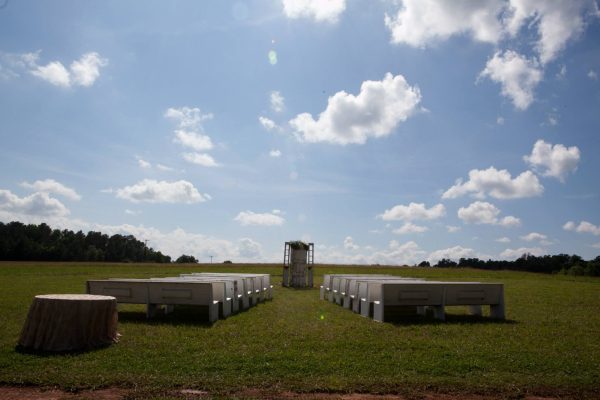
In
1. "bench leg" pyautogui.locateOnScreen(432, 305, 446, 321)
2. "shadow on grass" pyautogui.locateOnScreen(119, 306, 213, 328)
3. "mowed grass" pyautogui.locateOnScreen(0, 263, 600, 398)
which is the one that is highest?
"bench leg" pyautogui.locateOnScreen(432, 305, 446, 321)

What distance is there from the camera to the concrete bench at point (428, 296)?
10633 mm

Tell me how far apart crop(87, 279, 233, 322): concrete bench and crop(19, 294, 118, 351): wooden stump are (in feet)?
9.92

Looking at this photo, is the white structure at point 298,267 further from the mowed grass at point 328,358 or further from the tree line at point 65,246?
the tree line at point 65,246

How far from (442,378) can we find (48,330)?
594cm

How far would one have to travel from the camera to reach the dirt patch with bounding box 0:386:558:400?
16.1 feet

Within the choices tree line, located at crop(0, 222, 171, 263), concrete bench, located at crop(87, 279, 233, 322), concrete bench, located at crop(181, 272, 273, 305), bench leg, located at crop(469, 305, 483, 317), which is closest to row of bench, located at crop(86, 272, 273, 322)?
concrete bench, located at crop(87, 279, 233, 322)

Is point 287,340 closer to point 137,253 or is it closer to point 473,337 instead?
point 473,337

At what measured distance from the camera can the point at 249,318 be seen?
1112 cm

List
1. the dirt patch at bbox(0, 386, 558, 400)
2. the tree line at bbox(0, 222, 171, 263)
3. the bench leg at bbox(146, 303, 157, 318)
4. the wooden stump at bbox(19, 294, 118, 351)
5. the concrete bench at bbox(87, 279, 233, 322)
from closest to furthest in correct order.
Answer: the dirt patch at bbox(0, 386, 558, 400) < the wooden stump at bbox(19, 294, 118, 351) < the concrete bench at bbox(87, 279, 233, 322) < the bench leg at bbox(146, 303, 157, 318) < the tree line at bbox(0, 222, 171, 263)

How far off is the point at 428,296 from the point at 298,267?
572 inches

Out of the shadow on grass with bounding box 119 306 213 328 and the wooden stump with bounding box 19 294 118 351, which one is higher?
the wooden stump with bounding box 19 294 118 351

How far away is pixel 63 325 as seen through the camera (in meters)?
6.91

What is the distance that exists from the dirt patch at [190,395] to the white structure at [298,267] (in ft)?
64.5

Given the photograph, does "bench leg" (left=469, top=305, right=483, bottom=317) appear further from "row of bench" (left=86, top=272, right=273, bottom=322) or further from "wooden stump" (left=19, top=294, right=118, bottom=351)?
"wooden stump" (left=19, top=294, right=118, bottom=351)
